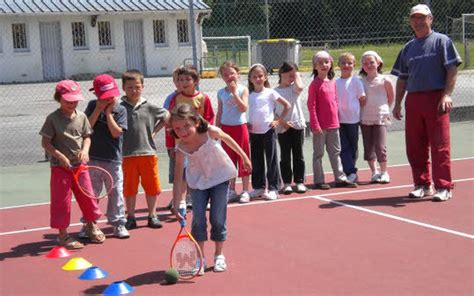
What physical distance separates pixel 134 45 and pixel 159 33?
148 centimetres

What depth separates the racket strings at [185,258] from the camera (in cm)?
568

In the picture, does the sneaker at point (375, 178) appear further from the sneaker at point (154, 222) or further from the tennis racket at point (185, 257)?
the tennis racket at point (185, 257)

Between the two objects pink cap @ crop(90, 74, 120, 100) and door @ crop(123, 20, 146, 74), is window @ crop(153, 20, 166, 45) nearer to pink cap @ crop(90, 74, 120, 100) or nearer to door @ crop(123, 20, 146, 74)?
door @ crop(123, 20, 146, 74)

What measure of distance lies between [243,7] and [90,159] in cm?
1699

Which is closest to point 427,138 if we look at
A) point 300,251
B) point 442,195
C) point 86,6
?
point 442,195

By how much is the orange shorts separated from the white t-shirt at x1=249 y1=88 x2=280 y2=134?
5.40ft

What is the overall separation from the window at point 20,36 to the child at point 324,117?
1099 inches

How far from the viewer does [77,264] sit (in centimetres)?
626

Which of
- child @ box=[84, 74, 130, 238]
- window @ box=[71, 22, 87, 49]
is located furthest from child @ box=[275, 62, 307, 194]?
window @ box=[71, 22, 87, 49]

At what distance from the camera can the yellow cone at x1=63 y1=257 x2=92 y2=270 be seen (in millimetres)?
6219

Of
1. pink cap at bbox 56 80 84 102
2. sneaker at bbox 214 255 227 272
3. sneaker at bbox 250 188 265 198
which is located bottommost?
sneaker at bbox 214 255 227 272

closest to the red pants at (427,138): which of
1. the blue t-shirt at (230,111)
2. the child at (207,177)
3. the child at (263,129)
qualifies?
the child at (263,129)

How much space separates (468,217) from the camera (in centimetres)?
738

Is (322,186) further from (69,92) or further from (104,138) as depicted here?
(69,92)
